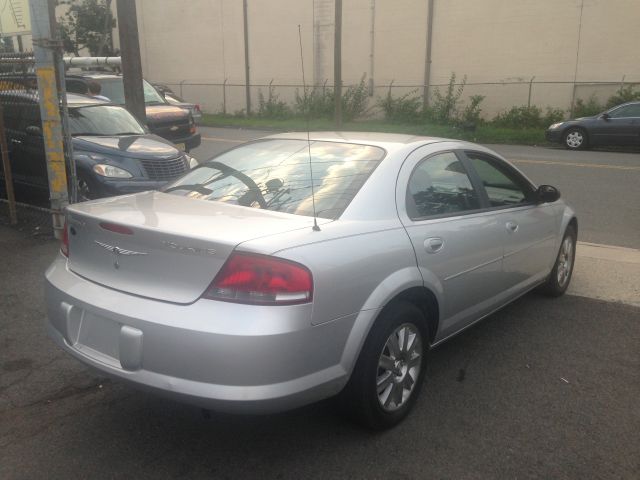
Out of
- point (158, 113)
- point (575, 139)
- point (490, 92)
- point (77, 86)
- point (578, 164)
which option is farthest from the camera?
point (490, 92)

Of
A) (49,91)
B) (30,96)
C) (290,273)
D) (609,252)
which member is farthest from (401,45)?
(290,273)

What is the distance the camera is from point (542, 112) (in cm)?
2333

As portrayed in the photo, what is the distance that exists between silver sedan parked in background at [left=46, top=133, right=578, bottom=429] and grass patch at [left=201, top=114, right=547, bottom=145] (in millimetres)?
15598

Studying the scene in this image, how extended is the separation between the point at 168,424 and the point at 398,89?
990 inches

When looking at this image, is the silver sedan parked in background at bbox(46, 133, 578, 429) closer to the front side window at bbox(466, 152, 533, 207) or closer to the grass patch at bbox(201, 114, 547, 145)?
the front side window at bbox(466, 152, 533, 207)

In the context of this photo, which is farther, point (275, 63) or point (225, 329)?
point (275, 63)

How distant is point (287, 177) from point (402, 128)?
21.7 metres

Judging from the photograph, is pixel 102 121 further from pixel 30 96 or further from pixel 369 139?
pixel 369 139

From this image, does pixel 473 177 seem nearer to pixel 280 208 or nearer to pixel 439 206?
pixel 439 206

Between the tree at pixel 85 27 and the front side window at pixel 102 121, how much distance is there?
90.7 feet

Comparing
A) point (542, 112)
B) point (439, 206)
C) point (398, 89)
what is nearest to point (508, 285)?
point (439, 206)

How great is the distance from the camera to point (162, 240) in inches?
116

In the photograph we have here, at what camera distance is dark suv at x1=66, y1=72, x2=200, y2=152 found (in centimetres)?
1315

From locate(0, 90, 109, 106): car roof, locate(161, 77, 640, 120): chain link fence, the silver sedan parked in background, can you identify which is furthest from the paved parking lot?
locate(161, 77, 640, 120): chain link fence
